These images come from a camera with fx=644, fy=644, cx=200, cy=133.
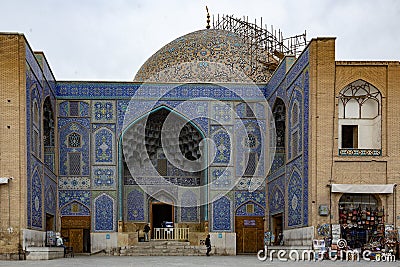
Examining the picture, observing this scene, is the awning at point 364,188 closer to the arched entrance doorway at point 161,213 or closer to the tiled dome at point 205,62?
the tiled dome at point 205,62

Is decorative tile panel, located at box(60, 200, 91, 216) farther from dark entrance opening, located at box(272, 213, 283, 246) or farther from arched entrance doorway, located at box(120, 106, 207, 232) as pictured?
dark entrance opening, located at box(272, 213, 283, 246)

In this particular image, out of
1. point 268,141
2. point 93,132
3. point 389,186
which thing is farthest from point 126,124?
point 389,186

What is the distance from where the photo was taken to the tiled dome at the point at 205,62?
19406mm

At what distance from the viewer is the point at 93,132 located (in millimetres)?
17734

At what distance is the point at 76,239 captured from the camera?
699 inches

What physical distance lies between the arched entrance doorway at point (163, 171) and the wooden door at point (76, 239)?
147 cm

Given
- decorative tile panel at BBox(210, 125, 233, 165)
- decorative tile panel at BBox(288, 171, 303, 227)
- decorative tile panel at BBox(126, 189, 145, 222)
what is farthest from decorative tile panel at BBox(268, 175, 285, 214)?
decorative tile panel at BBox(126, 189, 145, 222)

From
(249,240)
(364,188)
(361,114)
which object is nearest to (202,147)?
(249,240)

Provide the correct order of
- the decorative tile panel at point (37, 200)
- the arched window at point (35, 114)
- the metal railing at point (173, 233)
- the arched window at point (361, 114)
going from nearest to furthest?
the arched window at point (361, 114) → the decorative tile panel at point (37, 200) → the arched window at point (35, 114) → the metal railing at point (173, 233)

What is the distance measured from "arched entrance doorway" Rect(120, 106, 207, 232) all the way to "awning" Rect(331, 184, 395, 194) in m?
5.92

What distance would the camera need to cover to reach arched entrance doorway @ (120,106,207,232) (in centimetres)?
1873

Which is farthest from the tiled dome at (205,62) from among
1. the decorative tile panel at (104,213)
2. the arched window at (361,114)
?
the arched window at (361,114)

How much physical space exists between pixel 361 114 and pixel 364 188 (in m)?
1.72

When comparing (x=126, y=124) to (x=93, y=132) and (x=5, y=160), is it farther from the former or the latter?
(x=5, y=160)
